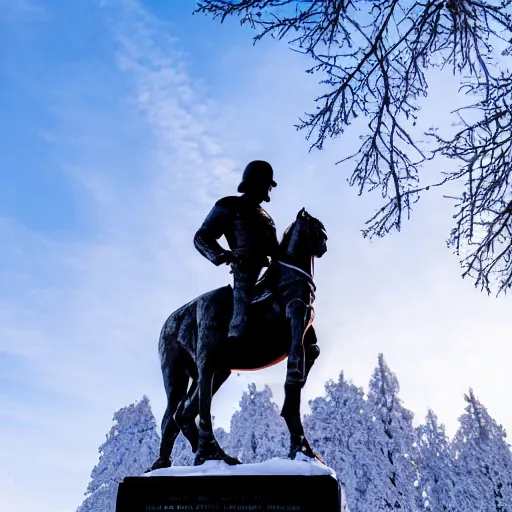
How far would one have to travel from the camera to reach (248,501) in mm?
4234

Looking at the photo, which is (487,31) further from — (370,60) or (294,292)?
(294,292)

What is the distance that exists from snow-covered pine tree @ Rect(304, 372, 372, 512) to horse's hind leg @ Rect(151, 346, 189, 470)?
18.8m

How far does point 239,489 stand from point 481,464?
24.1 meters

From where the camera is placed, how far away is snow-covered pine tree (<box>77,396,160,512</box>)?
25.0 meters

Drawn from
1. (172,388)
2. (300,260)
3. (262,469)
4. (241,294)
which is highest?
(300,260)

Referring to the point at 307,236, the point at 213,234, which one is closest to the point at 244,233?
the point at 213,234

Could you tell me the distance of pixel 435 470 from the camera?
25156 mm

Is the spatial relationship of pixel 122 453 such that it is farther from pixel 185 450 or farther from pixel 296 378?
pixel 296 378

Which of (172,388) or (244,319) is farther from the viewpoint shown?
(172,388)

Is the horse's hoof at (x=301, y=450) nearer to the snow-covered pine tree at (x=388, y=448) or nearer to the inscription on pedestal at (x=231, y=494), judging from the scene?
the inscription on pedestal at (x=231, y=494)

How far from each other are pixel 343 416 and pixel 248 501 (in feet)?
70.8

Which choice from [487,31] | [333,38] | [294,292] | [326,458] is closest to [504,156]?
Answer: [487,31]

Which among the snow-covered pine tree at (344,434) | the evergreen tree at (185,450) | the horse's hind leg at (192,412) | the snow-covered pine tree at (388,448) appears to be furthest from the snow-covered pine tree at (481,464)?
the horse's hind leg at (192,412)

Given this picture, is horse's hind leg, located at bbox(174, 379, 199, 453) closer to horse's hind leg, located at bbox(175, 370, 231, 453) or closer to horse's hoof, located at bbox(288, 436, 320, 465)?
horse's hind leg, located at bbox(175, 370, 231, 453)
